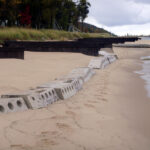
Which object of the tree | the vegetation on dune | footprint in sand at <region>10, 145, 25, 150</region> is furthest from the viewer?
the tree

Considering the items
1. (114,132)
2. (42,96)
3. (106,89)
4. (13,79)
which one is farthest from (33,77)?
(114,132)

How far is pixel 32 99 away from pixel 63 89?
4.03 ft

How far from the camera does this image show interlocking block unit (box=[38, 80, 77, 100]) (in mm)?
7289

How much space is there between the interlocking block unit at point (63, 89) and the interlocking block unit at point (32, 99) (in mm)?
746

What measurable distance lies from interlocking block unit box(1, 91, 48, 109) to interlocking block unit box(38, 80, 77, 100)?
75 cm

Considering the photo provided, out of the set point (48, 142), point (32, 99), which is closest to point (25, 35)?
point (32, 99)

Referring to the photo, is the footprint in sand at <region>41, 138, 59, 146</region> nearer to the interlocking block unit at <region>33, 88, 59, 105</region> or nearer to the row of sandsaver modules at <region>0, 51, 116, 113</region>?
the row of sandsaver modules at <region>0, 51, 116, 113</region>

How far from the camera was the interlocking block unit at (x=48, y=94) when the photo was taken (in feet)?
22.0

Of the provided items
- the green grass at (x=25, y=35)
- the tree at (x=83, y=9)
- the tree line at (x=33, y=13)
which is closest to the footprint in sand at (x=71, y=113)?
the green grass at (x=25, y=35)

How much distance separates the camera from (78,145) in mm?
4766

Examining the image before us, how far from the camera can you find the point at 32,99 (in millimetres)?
6305

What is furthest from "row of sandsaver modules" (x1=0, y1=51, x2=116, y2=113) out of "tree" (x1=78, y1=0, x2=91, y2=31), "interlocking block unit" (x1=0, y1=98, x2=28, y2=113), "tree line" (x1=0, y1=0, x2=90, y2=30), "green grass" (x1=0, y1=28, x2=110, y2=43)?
"tree" (x1=78, y1=0, x2=91, y2=31)

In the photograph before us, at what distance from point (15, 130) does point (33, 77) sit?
4959mm

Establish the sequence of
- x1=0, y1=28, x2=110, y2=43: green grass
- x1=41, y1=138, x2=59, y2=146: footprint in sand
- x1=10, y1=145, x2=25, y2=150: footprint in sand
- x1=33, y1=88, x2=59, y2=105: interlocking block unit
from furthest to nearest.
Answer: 1. x1=0, y1=28, x2=110, y2=43: green grass
2. x1=33, y1=88, x2=59, y2=105: interlocking block unit
3. x1=41, y1=138, x2=59, y2=146: footprint in sand
4. x1=10, y1=145, x2=25, y2=150: footprint in sand
